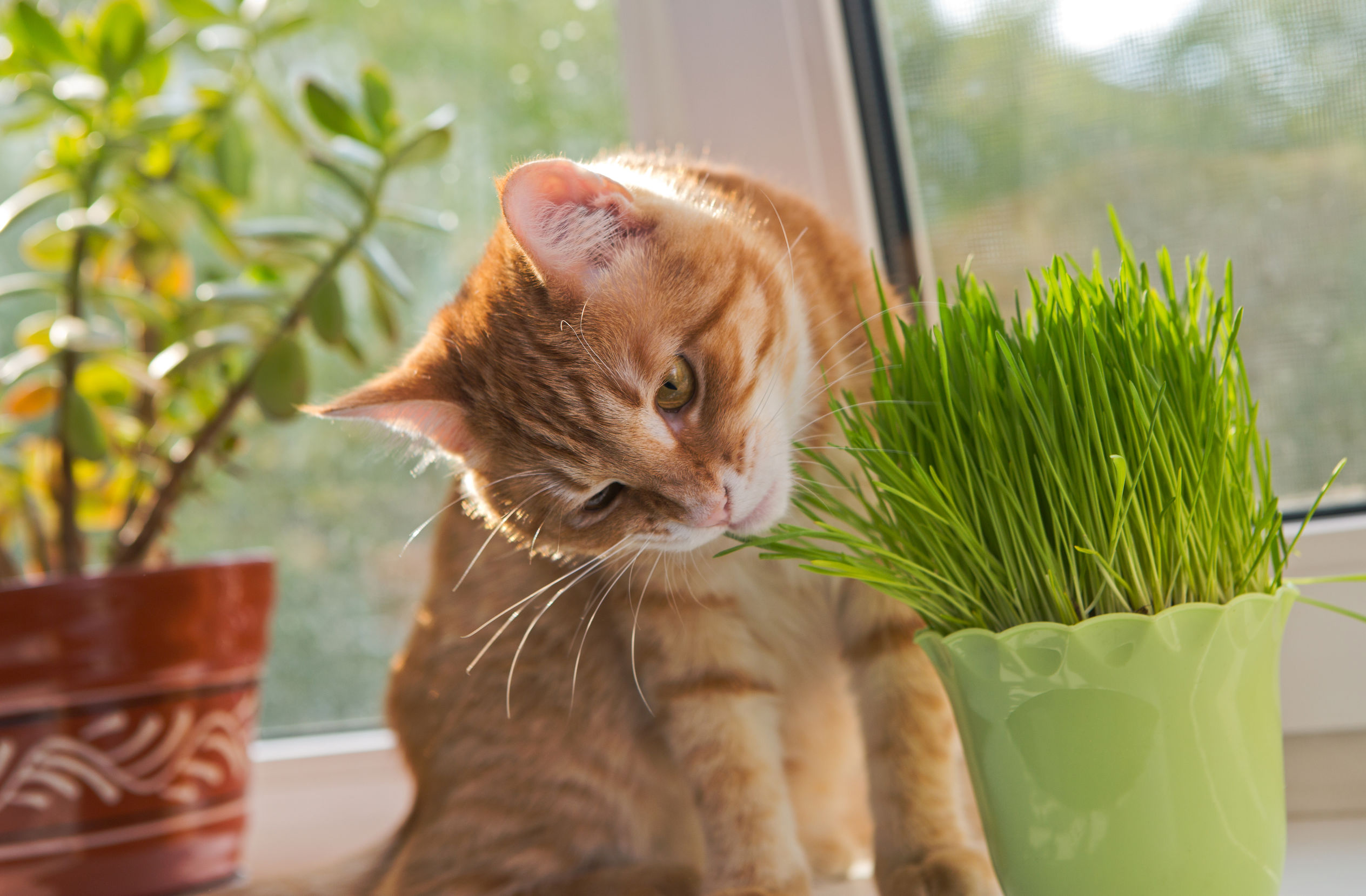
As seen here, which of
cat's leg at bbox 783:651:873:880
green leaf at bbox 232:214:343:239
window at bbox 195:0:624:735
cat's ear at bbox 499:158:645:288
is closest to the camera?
cat's ear at bbox 499:158:645:288

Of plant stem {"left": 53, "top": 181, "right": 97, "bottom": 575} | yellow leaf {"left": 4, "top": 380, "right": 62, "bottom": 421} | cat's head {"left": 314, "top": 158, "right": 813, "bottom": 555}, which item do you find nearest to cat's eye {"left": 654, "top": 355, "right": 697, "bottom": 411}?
cat's head {"left": 314, "top": 158, "right": 813, "bottom": 555}

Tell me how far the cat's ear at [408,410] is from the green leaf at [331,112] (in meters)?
0.33

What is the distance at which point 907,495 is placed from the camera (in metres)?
0.56

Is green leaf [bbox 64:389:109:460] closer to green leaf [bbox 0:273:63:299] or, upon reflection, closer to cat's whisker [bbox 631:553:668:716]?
green leaf [bbox 0:273:63:299]

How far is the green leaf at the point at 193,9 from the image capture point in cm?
103

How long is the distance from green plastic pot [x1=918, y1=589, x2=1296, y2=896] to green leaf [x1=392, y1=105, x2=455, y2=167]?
2.31ft

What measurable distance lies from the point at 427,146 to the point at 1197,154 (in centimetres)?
73

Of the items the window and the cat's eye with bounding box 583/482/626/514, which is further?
the window

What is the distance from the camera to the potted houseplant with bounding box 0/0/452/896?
0.96 meters

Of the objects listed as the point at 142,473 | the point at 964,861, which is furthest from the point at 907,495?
the point at 142,473

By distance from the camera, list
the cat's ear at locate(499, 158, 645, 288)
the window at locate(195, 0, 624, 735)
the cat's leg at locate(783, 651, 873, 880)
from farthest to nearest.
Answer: the window at locate(195, 0, 624, 735) < the cat's leg at locate(783, 651, 873, 880) < the cat's ear at locate(499, 158, 645, 288)

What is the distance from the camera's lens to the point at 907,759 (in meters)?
0.79

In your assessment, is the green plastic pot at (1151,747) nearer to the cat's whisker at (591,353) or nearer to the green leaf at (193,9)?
the cat's whisker at (591,353)

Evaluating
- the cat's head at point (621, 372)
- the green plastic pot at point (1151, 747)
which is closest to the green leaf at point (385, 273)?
the cat's head at point (621, 372)
